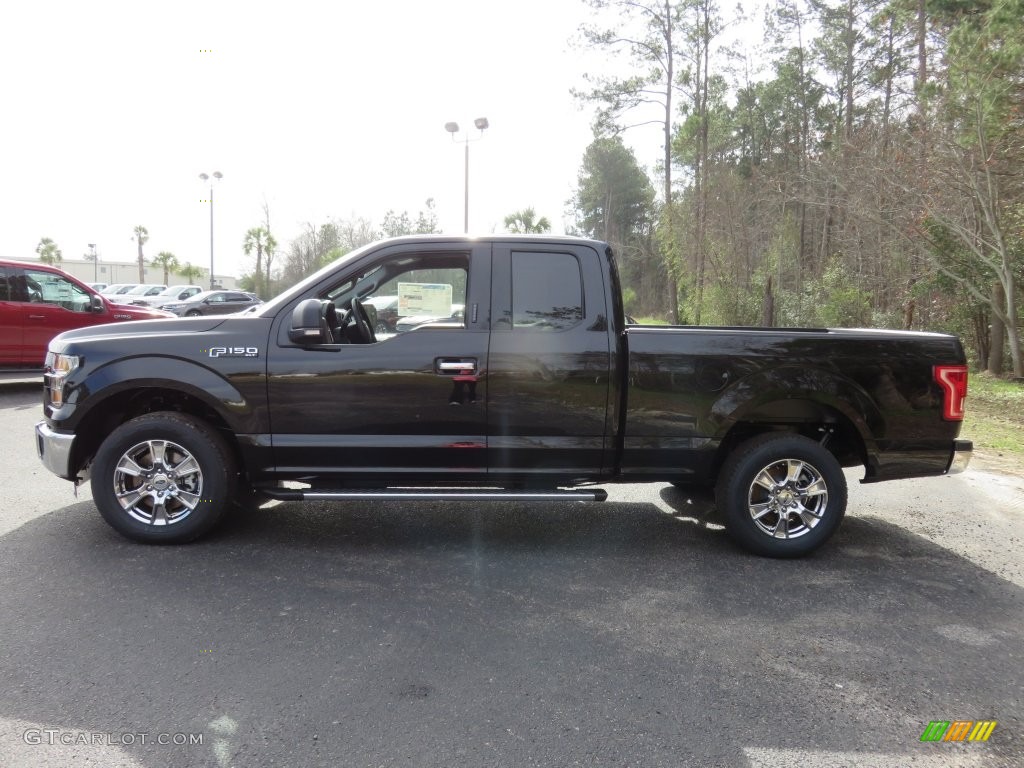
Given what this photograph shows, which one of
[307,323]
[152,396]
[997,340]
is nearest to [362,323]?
[307,323]

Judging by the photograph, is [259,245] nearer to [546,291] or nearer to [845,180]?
[845,180]

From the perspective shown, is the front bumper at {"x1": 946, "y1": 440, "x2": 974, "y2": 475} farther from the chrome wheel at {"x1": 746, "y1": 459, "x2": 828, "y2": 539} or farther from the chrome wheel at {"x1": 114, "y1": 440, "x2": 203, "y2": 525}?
the chrome wheel at {"x1": 114, "y1": 440, "x2": 203, "y2": 525}

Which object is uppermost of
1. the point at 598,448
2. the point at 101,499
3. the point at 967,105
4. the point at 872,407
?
the point at 967,105

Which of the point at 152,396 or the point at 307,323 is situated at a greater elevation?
the point at 307,323

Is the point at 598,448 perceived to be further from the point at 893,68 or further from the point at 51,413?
the point at 893,68

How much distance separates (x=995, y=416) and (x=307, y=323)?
10.5 metres

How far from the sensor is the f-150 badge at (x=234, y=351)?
4.51m

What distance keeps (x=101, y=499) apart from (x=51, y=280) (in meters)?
8.59

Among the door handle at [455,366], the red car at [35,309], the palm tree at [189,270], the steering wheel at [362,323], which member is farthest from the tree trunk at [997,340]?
the palm tree at [189,270]

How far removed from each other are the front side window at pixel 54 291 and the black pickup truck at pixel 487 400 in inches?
306

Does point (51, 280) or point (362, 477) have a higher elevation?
point (51, 280)

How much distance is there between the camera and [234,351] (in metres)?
4.52

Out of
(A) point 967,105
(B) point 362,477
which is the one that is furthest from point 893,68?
(B) point 362,477

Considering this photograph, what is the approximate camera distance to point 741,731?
277 centimetres
